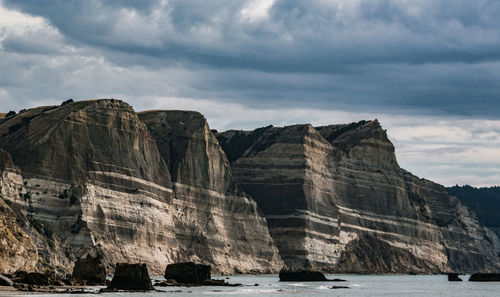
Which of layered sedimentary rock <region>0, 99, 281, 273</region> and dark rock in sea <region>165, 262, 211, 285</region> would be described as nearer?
dark rock in sea <region>165, 262, 211, 285</region>

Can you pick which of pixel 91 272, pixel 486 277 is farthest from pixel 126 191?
pixel 91 272

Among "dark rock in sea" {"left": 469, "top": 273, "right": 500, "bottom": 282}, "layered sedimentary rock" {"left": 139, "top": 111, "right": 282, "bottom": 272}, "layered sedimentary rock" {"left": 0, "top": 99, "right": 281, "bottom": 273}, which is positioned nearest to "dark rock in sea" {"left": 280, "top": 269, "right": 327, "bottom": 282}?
"layered sedimentary rock" {"left": 0, "top": 99, "right": 281, "bottom": 273}

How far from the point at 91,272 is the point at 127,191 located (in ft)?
194

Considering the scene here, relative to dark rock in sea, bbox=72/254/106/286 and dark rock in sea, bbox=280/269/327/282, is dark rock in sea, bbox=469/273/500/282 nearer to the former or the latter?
dark rock in sea, bbox=280/269/327/282

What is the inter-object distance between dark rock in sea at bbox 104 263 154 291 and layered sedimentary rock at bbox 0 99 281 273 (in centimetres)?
3938

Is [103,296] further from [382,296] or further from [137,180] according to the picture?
[137,180]

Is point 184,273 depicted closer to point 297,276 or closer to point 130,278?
point 130,278

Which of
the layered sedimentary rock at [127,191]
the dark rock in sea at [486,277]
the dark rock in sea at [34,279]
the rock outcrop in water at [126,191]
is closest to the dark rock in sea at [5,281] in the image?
the dark rock in sea at [34,279]

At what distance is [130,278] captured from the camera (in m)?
92.7

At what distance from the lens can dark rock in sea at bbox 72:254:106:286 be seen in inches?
3996

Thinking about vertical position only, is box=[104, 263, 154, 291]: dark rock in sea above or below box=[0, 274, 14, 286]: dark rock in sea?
above

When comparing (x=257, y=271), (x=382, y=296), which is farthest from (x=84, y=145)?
(x=382, y=296)

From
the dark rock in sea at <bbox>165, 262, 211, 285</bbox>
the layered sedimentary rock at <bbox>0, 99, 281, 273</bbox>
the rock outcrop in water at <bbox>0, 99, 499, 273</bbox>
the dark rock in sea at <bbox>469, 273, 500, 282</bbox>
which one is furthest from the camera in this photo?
the dark rock in sea at <bbox>469, 273, 500, 282</bbox>

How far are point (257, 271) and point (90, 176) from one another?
143ft
